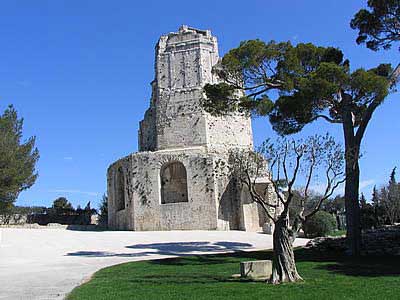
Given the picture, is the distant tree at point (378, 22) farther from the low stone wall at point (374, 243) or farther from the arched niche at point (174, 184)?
the arched niche at point (174, 184)

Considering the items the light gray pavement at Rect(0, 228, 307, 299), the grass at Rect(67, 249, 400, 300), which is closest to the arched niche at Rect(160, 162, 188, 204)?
the light gray pavement at Rect(0, 228, 307, 299)

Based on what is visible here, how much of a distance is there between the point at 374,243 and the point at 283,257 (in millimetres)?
8013

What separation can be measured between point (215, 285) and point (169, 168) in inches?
826

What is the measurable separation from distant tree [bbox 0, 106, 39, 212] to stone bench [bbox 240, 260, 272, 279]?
19416mm

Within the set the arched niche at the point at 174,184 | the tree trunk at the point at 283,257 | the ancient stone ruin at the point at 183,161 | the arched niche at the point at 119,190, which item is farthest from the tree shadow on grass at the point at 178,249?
the arched niche at the point at 119,190

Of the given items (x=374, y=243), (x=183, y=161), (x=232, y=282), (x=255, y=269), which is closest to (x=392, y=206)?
(x=183, y=161)

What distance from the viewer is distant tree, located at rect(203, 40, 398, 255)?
14.6 metres

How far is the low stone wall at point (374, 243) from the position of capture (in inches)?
583

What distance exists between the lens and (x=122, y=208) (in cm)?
3012

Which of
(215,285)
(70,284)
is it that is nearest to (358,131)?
(215,285)

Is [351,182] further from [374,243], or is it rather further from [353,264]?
[353,264]

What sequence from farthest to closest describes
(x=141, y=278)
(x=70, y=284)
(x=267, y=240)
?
(x=267, y=240), (x=141, y=278), (x=70, y=284)

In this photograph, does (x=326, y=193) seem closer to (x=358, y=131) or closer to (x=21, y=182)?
(x=358, y=131)

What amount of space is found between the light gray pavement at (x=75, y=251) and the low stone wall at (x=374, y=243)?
9.13 ft
